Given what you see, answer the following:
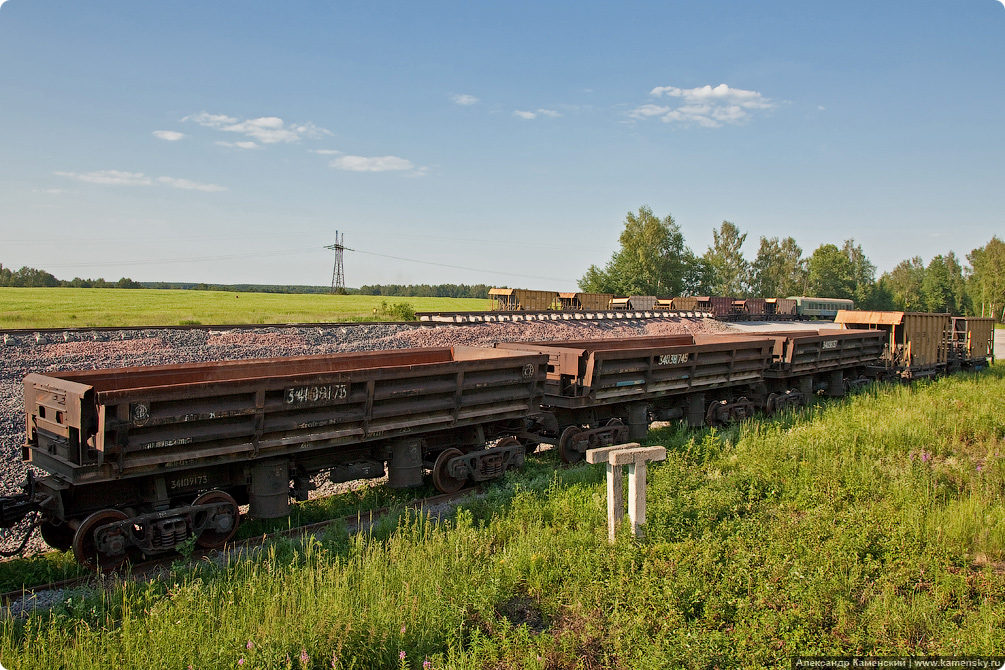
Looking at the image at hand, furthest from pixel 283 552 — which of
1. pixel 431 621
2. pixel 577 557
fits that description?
pixel 577 557

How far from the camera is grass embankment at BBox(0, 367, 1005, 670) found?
424cm

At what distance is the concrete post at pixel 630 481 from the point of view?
6004mm

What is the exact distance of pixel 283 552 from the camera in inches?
247

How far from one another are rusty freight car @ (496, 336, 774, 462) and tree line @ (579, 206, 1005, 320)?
7180cm

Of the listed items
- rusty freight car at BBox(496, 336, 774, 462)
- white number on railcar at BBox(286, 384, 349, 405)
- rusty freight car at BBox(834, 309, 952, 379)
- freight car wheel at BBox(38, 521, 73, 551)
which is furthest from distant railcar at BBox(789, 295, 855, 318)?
freight car wheel at BBox(38, 521, 73, 551)

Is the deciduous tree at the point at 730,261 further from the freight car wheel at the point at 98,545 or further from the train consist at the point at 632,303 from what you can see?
the freight car wheel at the point at 98,545

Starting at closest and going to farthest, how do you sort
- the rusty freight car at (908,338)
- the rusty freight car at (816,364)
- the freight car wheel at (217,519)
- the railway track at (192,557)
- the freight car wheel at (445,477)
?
1. the railway track at (192,557)
2. the freight car wheel at (217,519)
3. the freight car wheel at (445,477)
4. the rusty freight car at (816,364)
5. the rusty freight car at (908,338)

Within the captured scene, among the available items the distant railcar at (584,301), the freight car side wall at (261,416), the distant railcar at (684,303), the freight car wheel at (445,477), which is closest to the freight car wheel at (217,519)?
the freight car side wall at (261,416)

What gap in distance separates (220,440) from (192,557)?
122 centimetres

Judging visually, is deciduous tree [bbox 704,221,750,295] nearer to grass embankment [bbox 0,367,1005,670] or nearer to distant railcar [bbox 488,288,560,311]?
distant railcar [bbox 488,288,560,311]

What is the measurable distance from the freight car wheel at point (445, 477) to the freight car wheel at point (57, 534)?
4.07 m

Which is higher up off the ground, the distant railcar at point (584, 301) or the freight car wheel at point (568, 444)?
the distant railcar at point (584, 301)

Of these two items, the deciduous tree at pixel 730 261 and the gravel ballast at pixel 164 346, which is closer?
the gravel ballast at pixel 164 346

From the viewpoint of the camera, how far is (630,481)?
6023 mm
